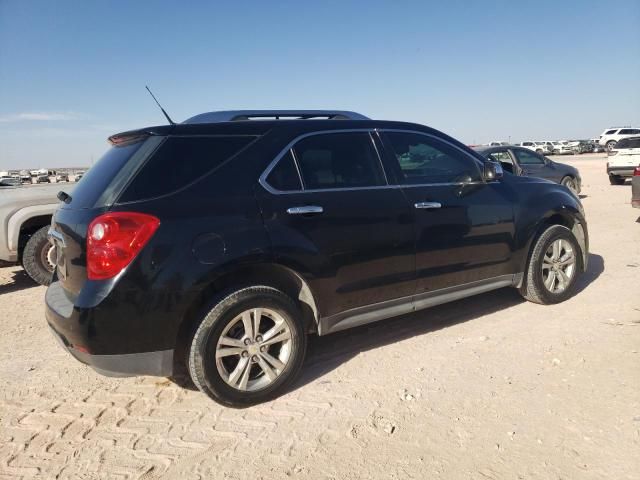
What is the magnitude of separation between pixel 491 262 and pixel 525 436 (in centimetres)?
179

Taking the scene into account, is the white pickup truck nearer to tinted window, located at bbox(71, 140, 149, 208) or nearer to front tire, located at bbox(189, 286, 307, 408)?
tinted window, located at bbox(71, 140, 149, 208)

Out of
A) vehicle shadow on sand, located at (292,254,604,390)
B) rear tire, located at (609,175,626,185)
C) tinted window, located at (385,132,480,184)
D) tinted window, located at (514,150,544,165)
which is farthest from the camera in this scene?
rear tire, located at (609,175,626,185)

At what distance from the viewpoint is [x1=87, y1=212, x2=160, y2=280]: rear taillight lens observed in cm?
256

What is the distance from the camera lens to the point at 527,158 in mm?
11828

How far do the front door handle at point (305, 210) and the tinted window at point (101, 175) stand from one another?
101cm

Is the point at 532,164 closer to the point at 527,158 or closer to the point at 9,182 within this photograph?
the point at 527,158

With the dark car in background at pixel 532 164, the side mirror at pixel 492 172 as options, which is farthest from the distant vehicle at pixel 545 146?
the side mirror at pixel 492 172

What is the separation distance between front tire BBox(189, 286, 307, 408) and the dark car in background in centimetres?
910

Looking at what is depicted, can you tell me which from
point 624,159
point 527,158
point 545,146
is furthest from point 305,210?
point 545,146

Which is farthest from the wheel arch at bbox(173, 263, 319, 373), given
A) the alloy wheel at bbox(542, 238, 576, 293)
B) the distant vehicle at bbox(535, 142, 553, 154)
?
the distant vehicle at bbox(535, 142, 553, 154)

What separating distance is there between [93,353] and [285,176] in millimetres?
1554

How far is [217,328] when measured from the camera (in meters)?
2.79

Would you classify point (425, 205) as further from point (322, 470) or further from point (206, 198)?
point (322, 470)

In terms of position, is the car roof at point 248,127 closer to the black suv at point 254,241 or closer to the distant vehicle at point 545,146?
the black suv at point 254,241
